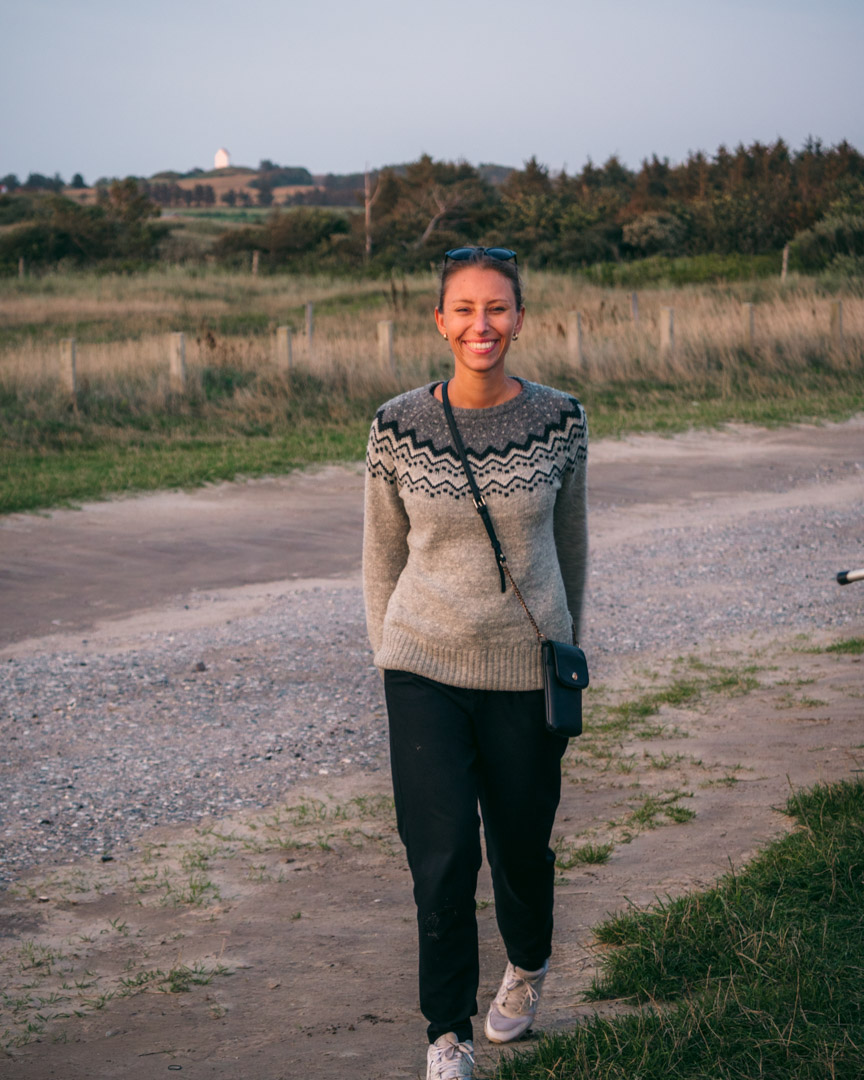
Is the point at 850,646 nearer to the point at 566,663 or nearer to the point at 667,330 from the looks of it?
the point at 566,663

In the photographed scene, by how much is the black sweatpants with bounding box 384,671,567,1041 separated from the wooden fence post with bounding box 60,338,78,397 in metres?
13.2

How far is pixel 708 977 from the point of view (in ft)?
10.2

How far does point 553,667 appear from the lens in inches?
113

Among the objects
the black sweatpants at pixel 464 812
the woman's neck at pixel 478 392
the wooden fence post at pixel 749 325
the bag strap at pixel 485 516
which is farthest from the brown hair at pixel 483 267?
the wooden fence post at pixel 749 325

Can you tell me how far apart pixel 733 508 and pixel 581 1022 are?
905 cm

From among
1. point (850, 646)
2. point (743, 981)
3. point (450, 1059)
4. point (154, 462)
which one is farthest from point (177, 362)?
point (450, 1059)

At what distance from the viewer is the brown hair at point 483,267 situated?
296 centimetres

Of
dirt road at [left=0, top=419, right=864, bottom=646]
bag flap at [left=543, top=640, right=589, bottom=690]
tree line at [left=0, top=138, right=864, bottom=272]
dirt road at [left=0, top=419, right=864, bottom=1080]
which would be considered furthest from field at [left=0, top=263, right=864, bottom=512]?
tree line at [left=0, top=138, right=864, bottom=272]

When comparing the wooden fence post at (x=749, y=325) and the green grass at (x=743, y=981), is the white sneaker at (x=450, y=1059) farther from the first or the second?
the wooden fence post at (x=749, y=325)

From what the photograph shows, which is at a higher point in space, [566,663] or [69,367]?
[69,367]

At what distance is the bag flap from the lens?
9.45 ft

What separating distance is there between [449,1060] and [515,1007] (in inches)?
16.3

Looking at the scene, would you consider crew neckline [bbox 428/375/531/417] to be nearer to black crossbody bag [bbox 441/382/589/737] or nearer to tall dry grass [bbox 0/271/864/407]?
black crossbody bag [bbox 441/382/589/737]

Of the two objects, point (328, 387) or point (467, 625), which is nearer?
point (467, 625)
